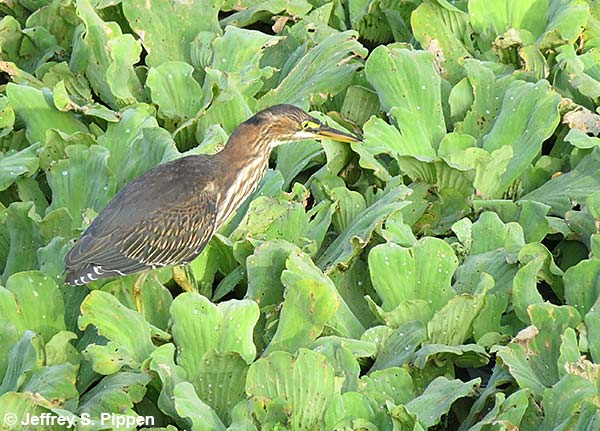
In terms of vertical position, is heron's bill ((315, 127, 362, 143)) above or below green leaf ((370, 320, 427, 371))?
above

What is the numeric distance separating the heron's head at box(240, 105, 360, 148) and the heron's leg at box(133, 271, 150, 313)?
0.62 m

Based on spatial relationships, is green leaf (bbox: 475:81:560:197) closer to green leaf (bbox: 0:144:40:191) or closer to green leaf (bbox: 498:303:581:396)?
green leaf (bbox: 498:303:581:396)

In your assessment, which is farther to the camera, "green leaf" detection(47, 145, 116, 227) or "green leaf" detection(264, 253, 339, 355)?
"green leaf" detection(47, 145, 116, 227)

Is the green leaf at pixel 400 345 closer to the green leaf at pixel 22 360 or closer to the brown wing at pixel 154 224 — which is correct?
the brown wing at pixel 154 224

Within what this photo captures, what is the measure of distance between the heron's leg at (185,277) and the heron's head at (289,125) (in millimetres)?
503

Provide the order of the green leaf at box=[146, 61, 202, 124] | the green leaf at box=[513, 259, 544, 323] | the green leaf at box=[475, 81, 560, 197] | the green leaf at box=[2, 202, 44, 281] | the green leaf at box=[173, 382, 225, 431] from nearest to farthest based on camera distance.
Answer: the green leaf at box=[173, 382, 225, 431] < the green leaf at box=[513, 259, 544, 323] < the green leaf at box=[2, 202, 44, 281] < the green leaf at box=[475, 81, 560, 197] < the green leaf at box=[146, 61, 202, 124]

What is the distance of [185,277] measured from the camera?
12.5 feet

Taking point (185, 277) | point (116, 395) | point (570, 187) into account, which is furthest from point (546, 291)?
point (116, 395)

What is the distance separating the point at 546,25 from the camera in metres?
4.71

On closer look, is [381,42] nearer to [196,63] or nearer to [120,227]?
[196,63]

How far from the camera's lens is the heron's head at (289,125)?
3.98 metres

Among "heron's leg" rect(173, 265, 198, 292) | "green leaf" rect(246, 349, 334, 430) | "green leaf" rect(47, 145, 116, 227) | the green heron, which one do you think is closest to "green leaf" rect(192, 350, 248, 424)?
"green leaf" rect(246, 349, 334, 430)

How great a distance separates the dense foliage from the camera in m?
3.13

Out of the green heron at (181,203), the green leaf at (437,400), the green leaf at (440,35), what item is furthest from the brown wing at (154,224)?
the green leaf at (440,35)
